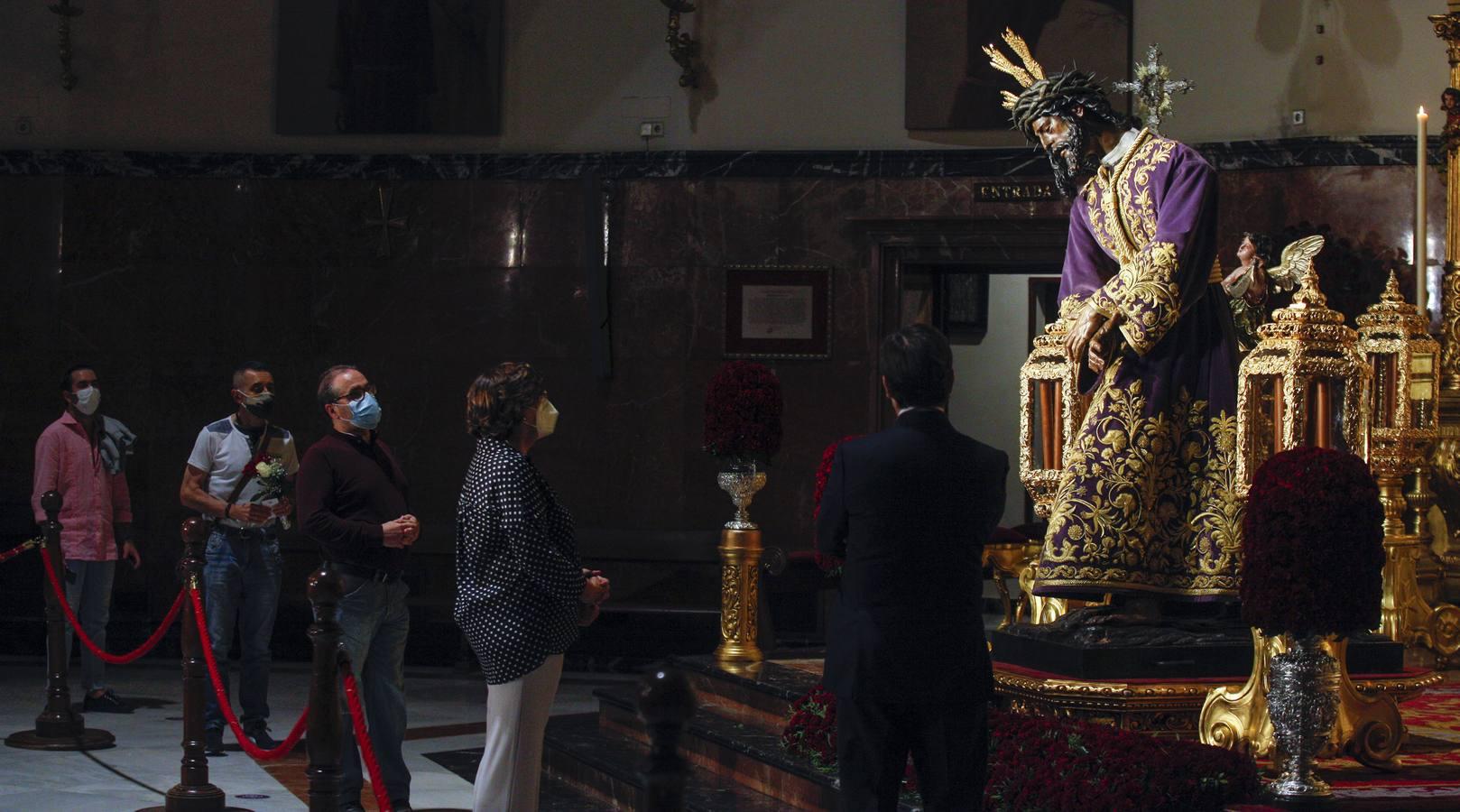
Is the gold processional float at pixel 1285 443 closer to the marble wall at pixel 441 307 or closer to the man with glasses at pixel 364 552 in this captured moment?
the man with glasses at pixel 364 552

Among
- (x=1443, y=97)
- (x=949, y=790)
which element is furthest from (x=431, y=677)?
(x=949, y=790)

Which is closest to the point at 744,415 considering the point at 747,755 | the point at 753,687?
the point at 753,687

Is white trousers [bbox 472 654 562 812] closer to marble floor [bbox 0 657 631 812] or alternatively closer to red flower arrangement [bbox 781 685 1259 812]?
red flower arrangement [bbox 781 685 1259 812]

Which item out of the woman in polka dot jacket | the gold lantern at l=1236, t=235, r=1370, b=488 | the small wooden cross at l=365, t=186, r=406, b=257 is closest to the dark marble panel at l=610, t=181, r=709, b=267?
the small wooden cross at l=365, t=186, r=406, b=257

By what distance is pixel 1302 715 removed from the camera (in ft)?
15.1

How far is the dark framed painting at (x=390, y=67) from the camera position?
11328 millimetres

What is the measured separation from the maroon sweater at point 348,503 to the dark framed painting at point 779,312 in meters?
4.78

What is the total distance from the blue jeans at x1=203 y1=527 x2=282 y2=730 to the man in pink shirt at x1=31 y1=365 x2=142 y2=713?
4.33 feet

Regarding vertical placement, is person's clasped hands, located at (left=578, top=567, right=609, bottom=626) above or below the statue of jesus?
below

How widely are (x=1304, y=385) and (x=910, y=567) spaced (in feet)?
8.16

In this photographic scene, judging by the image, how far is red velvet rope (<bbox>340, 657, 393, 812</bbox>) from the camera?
499 centimetres

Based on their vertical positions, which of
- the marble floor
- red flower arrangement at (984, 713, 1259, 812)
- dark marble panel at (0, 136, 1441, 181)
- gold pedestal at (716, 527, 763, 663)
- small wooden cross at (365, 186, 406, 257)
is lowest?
the marble floor

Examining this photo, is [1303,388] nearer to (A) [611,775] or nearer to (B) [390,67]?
(A) [611,775]

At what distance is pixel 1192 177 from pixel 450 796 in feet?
11.6
